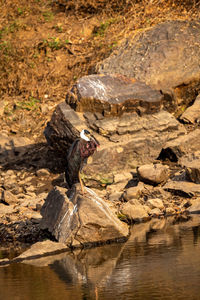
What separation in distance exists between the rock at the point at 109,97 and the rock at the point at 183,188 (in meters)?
2.44

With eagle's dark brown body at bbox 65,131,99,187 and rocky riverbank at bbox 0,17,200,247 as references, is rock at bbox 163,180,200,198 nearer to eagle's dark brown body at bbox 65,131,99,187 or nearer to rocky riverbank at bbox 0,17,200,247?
rocky riverbank at bbox 0,17,200,247

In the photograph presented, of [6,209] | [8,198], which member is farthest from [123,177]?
[6,209]

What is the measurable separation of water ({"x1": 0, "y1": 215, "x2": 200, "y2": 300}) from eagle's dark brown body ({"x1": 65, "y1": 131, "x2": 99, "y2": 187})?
1532 mm

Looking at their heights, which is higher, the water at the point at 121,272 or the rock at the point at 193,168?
the water at the point at 121,272

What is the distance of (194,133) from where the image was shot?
1087 centimetres

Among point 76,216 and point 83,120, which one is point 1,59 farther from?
point 76,216

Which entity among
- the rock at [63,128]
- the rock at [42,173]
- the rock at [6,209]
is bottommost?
the rock at [42,173]

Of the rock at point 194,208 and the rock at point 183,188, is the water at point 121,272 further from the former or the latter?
the rock at point 183,188

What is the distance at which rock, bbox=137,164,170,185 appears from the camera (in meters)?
9.33

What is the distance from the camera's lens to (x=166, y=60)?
12539 millimetres

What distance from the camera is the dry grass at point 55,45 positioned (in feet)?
47.7

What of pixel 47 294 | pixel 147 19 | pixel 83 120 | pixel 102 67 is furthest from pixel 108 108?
pixel 47 294

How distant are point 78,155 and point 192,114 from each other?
4.23 m

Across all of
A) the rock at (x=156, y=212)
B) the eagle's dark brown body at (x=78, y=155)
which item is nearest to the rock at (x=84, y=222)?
the eagle's dark brown body at (x=78, y=155)
